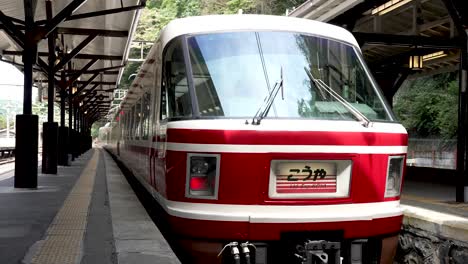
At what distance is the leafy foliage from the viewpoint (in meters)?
25.2

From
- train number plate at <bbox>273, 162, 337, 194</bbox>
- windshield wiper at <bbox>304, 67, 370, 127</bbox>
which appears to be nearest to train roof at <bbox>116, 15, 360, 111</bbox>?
windshield wiper at <bbox>304, 67, 370, 127</bbox>

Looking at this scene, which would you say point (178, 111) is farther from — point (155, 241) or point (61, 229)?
point (61, 229)

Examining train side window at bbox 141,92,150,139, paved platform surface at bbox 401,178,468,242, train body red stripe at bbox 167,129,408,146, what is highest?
train side window at bbox 141,92,150,139

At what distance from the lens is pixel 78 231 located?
5836 mm

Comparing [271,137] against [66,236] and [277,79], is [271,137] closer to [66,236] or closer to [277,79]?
[277,79]

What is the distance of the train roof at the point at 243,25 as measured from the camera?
5023 mm

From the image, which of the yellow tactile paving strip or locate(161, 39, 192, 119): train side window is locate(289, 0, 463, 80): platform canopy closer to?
locate(161, 39, 192, 119): train side window

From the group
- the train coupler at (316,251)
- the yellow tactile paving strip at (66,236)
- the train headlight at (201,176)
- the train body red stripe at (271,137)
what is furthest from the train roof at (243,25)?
the yellow tactile paving strip at (66,236)

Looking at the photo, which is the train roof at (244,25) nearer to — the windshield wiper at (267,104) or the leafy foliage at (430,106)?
the windshield wiper at (267,104)

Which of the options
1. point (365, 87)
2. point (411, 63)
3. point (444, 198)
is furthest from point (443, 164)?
point (365, 87)

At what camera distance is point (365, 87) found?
5.22 meters

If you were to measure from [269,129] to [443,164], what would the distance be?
21841 mm

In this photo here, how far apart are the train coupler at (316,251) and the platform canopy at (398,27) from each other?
5.62 meters

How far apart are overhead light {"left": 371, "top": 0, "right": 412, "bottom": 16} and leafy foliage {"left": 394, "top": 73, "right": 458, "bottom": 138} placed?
15026 millimetres
